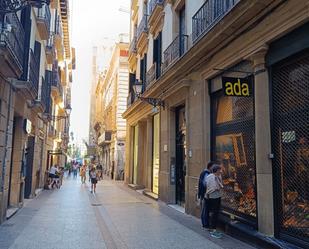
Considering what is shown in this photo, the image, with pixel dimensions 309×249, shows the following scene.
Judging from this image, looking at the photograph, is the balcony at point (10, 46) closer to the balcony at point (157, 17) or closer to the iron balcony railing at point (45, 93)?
the iron balcony railing at point (45, 93)

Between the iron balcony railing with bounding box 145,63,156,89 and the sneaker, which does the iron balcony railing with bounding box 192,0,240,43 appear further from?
the iron balcony railing with bounding box 145,63,156,89

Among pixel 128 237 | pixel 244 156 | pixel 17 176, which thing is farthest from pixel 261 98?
pixel 17 176

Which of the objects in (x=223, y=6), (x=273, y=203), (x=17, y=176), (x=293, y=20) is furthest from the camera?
(x=17, y=176)

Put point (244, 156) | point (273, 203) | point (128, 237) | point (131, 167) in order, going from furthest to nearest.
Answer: point (131, 167)
point (244, 156)
point (128, 237)
point (273, 203)

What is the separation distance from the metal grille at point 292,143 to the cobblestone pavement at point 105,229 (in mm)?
1201

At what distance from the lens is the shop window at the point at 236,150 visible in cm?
809

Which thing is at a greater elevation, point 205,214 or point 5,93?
point 5,93

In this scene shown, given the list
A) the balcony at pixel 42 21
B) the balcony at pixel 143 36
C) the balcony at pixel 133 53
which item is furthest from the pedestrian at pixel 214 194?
the balcony at pixel 133 53

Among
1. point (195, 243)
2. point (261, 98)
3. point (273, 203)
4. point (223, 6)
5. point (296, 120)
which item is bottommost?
point (195, 243)

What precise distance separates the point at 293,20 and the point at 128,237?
5.66 meters

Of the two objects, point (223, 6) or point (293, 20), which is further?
point (223, 6)

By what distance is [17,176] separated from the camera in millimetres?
11867

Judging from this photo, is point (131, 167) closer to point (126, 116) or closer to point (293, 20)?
point (126, 116)

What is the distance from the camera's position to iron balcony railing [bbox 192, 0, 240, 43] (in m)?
9.09
